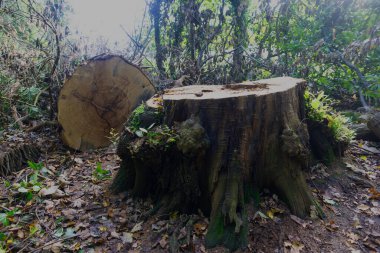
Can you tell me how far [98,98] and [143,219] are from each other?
2.54m

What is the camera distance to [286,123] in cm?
284

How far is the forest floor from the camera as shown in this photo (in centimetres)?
256

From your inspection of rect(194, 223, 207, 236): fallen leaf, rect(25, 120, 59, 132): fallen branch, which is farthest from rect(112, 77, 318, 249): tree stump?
rect(25, 120, 59, 132): fallen branch

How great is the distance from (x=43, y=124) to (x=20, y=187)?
1.96 meters

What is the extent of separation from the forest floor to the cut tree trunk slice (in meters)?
0.98

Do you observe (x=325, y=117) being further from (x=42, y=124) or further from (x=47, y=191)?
(x=42, y=124)

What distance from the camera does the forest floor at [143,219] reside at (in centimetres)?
256

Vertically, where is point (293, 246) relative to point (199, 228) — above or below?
below

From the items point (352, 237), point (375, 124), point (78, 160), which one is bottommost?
point (352, 237)

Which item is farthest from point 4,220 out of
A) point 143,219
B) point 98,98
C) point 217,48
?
point 217,48

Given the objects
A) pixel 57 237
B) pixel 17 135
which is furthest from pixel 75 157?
pixel 57 237

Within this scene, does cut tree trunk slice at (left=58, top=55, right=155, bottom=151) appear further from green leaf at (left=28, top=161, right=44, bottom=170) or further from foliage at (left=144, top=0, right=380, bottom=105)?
foliage at (left=144, top=0, right=380, bottom=105)

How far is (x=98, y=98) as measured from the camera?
4648 millimetres

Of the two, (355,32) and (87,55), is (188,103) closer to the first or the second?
(87,55)
